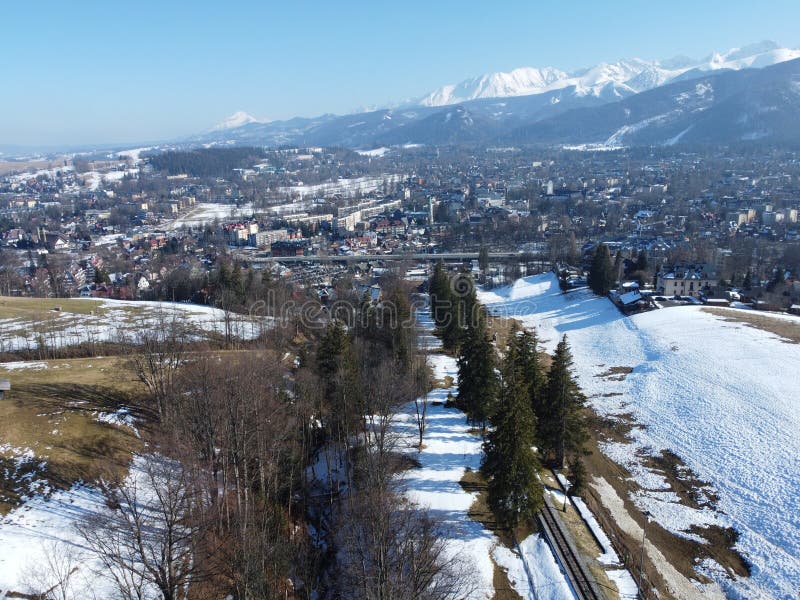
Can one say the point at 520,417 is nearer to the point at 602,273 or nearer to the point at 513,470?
the point at 513,470

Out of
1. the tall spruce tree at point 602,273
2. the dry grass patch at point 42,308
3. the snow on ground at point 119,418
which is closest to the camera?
the snow on ground at point 119,418

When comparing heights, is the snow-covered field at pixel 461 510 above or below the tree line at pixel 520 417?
below

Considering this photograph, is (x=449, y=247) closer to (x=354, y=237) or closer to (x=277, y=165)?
(x=354, y=237)

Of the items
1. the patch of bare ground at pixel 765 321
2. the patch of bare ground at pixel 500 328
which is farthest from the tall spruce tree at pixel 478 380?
the patch of bare ground at pixel 765 321

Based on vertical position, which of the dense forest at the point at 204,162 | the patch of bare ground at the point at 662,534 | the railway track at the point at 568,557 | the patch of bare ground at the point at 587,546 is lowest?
the patch of bare ground at the point at 662,534

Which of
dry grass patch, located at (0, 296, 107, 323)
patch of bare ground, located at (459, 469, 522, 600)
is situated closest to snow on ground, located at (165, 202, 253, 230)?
dry grass patch, located at (0, 296, 107, 323)

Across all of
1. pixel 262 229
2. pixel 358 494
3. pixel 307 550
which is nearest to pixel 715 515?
pixel 358 494

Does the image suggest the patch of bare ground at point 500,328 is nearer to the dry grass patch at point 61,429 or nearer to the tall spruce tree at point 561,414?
the tall spruce tree at point 561,414

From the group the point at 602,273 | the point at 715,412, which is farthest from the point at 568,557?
the point at 602,273
